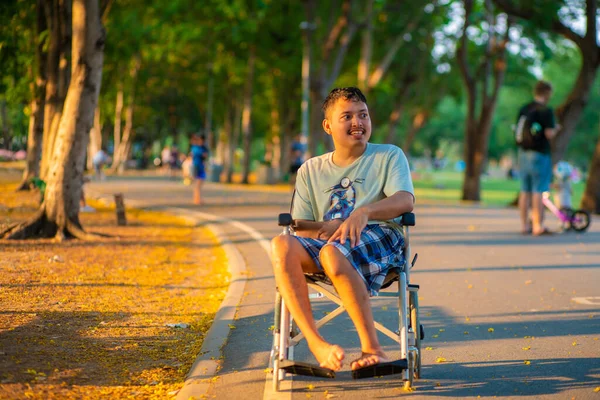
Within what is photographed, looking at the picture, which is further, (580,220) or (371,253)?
(580,220)

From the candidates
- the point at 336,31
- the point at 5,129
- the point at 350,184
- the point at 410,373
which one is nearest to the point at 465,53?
the point at 336,31

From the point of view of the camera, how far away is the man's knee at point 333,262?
16.0ft

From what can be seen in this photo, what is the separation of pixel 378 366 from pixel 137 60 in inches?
1797

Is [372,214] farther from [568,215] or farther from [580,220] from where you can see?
[580,220]

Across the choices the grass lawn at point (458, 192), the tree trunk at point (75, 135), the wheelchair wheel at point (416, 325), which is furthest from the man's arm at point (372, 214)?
the grass lawn at point (458, 192)

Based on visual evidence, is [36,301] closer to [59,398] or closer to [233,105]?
[59,398]

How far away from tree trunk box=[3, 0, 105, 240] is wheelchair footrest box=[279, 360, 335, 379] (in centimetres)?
857

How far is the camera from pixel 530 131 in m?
14.0

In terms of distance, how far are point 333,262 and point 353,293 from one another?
0.18 metres

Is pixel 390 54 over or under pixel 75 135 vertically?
over

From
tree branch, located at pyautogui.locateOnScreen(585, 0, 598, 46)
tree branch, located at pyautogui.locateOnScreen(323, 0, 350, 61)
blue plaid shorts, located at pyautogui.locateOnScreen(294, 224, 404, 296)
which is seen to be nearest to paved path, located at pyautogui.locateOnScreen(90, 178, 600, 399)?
blue plaid shorts, located at pyautogui.locateOnScreen(294, 224, 404, 296)

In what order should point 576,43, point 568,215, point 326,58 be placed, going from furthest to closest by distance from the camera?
point 326,58 < point 576,43 < point 568,215

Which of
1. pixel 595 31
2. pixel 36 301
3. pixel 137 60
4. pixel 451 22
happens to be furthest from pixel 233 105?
pixel 36 301

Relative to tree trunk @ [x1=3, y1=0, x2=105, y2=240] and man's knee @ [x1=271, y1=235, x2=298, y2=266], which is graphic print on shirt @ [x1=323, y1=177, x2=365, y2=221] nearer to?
man's knee @ [x1=271, y1=235, x2=298, y2=266]
